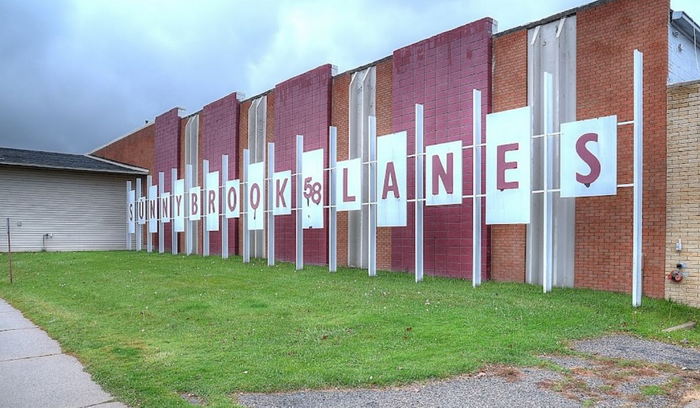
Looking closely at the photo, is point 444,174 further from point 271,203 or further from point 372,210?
point 271,203

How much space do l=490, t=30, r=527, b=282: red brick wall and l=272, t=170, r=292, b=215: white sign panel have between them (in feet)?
21.5

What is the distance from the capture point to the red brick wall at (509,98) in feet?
45.1

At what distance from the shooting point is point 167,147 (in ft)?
97.4

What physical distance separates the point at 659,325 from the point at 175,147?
24628 millimetres

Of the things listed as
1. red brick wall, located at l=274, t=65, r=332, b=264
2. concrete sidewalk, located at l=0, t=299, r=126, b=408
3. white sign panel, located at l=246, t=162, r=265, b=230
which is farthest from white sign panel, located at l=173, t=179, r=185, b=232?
concrete sidewalk, located at l=0, t=299, r=126, b=408

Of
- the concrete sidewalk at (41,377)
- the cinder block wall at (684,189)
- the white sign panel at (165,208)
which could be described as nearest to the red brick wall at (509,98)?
the cinder block wall at (684,189)

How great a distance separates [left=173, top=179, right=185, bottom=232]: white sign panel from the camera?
23.8 metres

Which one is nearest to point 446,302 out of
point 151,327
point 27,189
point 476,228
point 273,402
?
point 476,228

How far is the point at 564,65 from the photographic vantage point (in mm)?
13109

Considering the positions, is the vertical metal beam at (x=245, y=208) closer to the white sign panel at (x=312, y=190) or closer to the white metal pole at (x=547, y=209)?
the white sign panel at (x=312, y=190)

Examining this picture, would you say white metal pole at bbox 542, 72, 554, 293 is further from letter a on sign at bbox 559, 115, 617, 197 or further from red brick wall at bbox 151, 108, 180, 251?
red brick wall at bbox 151, 108, 180, 251

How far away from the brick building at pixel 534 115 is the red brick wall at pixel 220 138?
3.41 meters

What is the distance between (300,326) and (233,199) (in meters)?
12.4

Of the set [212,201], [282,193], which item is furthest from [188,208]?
[282,193]
